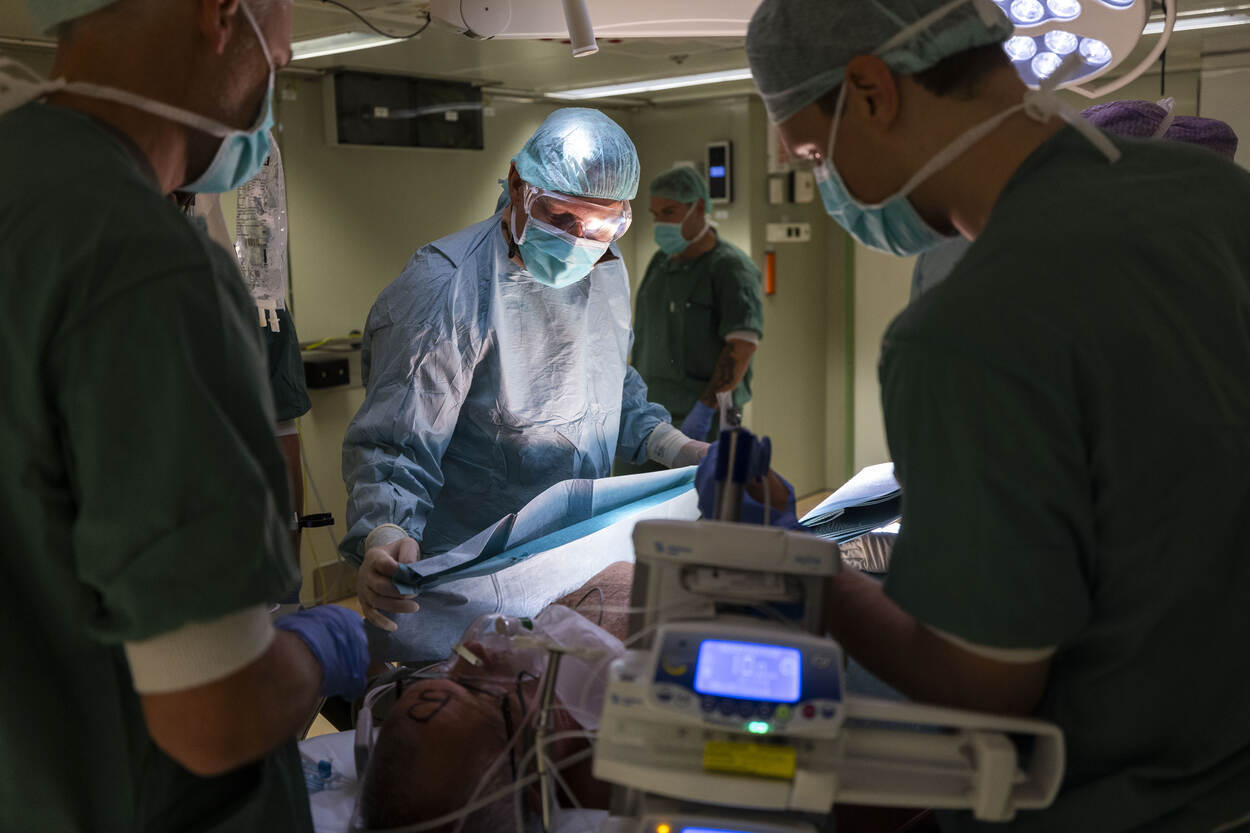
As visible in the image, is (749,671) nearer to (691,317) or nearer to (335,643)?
(335,643)

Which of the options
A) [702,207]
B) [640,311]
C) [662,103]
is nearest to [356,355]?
[640,311]

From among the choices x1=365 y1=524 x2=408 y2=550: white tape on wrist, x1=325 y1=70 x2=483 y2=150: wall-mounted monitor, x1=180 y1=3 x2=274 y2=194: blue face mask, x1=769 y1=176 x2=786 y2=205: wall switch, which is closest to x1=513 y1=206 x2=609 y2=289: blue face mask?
x1=365 y1=524 x2=408 y2=550: white tape on wrist

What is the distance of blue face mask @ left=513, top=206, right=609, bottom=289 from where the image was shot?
2.27 meters

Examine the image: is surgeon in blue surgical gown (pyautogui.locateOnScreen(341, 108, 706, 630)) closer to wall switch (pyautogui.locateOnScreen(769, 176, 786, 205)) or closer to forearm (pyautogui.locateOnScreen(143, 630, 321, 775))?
forearm (pyautogui.locateOnScreen(143, 630, 321, 775))

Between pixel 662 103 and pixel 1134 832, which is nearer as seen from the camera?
pixel 1134 832

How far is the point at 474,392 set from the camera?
7.44 feet

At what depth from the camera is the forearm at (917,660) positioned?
101 centimetres

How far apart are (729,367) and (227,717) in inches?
145

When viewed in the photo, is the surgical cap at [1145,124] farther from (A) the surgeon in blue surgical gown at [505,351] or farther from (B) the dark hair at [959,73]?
(B) the dark hair at [959,73]

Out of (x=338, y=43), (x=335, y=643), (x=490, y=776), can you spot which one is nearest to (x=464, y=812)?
(x=490, y=776)

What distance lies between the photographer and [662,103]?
19.6ft

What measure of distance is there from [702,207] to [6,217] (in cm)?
404

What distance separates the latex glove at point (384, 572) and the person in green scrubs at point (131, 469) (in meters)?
0.68

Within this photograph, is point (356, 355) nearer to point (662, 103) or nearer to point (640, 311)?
point (640, 311)
